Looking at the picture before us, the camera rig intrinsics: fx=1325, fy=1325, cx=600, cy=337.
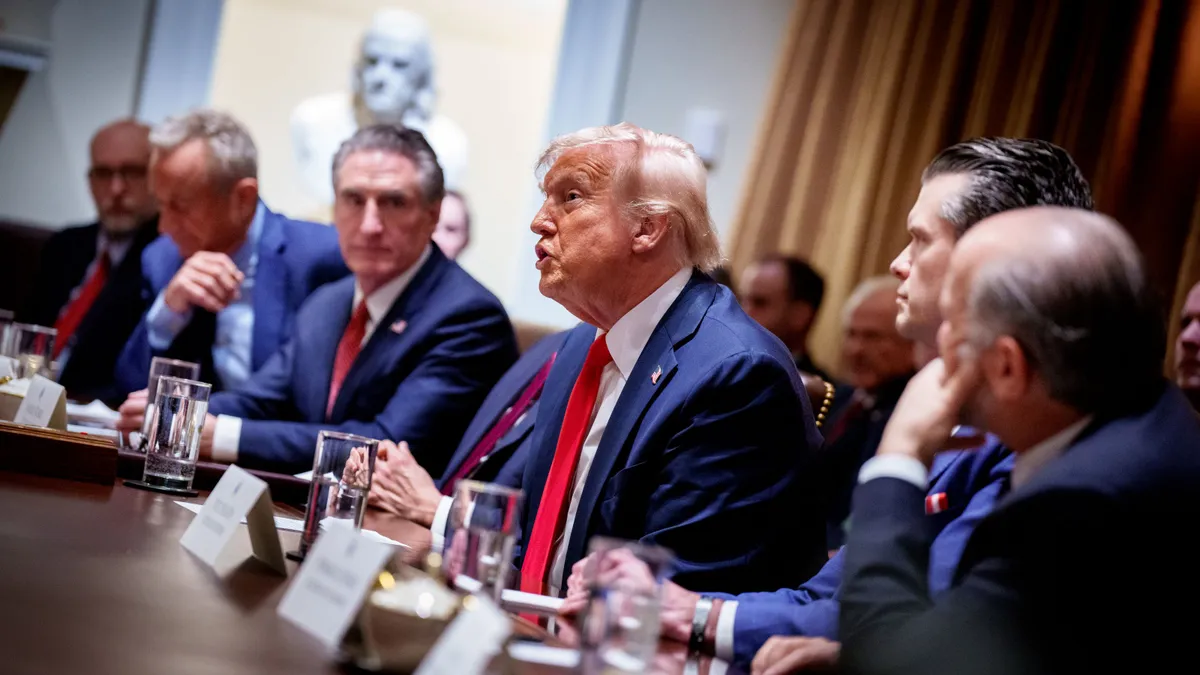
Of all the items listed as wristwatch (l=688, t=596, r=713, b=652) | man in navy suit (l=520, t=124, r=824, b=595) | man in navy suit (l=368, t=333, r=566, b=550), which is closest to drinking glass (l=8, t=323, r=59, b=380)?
man in navy suit (l=368, t=333, r=566, b=550)

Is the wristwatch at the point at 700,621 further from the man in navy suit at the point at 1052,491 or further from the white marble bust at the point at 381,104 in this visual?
the white marble bust at the point at 381,104

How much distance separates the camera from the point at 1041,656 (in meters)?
1.16

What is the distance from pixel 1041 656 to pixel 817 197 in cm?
387

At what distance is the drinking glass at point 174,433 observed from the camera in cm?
207

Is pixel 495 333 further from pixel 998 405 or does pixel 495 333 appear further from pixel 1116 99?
pixel 1116 99

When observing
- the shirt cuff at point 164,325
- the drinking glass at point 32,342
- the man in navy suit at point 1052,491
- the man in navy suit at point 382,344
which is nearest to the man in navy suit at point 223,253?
the shirt cuff at point 164,325

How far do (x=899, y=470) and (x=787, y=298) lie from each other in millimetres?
A: 3157

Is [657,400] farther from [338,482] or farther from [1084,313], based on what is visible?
[1084,313]

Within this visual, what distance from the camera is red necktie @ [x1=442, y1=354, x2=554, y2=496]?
281cm

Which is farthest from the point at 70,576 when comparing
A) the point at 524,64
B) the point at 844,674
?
the point at 524,64

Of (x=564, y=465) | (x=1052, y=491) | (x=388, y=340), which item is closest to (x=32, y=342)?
(x=388, y=340)

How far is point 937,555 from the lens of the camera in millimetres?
1682

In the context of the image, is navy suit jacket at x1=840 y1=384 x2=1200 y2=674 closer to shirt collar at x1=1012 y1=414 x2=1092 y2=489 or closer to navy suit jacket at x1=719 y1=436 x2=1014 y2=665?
shirt collar at x1=1012 y1=414 x2=1092 y2=489

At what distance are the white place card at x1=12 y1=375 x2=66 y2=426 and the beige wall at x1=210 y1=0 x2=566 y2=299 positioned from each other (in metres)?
3.82
